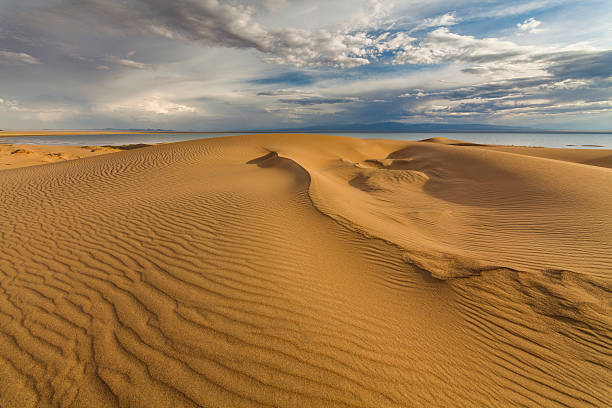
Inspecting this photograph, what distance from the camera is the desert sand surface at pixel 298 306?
85.0 inches

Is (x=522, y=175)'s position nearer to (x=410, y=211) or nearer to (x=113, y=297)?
(x=410, y=211)

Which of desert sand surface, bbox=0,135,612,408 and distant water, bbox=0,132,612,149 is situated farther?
distant water, bbox=0,132,612,149

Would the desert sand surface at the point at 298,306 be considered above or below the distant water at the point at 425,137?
below

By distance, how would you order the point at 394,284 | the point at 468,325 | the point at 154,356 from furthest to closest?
the point at 394,284 → the point at 468,325 → the point at 154,356

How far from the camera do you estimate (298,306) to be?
2.94 meters

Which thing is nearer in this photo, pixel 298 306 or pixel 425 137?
pixel 298 306

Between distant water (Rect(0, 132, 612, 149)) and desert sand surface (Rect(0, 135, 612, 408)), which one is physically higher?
distant water (Rect(0, 132, 612, 149))

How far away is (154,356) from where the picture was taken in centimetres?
232

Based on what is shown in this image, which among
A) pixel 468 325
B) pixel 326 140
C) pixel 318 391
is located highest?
pixel 326 140

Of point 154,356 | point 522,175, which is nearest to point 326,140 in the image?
point 522,175

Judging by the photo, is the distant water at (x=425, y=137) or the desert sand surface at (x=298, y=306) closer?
the desert sand surface at (x=298, y=306)

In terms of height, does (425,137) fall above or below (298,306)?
above

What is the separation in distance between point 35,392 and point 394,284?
3.67 m

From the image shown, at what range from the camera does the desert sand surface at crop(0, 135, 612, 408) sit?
2158 mm
